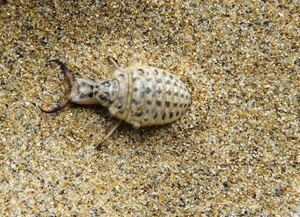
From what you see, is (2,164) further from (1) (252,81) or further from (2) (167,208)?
(1) (252,81)

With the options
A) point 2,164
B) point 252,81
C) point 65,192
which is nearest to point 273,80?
point 252,81

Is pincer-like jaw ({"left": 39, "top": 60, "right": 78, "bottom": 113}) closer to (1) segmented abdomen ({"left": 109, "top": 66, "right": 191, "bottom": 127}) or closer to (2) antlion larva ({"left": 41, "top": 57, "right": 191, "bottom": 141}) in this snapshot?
(2) antlion larva ({"left": 41, "top": 57, "right": 191, "bottom": 141})

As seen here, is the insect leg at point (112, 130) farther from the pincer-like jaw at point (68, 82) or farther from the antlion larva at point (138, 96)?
the pincer-like jaw at point (68, 82)

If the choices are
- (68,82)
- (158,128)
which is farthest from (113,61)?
(158,128)

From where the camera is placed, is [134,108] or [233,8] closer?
[134,108]

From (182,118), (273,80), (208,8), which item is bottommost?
(182,118)

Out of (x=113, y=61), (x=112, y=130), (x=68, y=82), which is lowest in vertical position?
Result: (x=112, y=130)

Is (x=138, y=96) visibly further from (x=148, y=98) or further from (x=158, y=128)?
(x=158, y=128)

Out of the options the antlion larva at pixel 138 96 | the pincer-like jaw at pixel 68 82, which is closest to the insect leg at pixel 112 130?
the antlion larva at pixel 138 96
